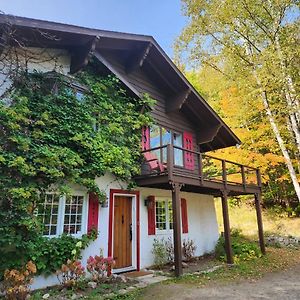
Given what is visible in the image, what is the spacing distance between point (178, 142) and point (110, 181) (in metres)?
4.36

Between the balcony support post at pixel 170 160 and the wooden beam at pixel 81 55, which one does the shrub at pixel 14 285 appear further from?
the wooden beam at pixel 81 55

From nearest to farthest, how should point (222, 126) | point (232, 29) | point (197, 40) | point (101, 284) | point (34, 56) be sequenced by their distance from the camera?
point (101, 284) < point (34, 56) < point (222, 126) < point (232, 29) < point (197, 40)

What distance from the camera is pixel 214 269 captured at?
29.0 feet

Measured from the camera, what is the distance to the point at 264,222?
17.9 meters

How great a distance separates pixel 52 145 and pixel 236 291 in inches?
224

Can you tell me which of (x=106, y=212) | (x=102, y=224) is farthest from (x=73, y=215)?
(x=106, y=212)

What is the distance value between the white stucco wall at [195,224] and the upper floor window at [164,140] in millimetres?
1374

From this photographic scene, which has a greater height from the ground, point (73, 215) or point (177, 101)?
point (177, 101)

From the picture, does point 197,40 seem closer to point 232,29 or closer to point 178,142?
point 232,29

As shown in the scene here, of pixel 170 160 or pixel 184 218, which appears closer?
pixel 170 160

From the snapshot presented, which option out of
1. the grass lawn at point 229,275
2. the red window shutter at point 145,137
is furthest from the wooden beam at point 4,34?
the grass lawn at point 229,275

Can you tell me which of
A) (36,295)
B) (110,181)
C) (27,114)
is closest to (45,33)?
(27,114)

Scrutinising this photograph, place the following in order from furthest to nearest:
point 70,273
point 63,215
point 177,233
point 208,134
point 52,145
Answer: point 208,134 → point 177,233 → point 63,215 → point 52,145 → point 70,273

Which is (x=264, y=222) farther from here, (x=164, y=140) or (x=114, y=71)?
(x=114, y=71)
